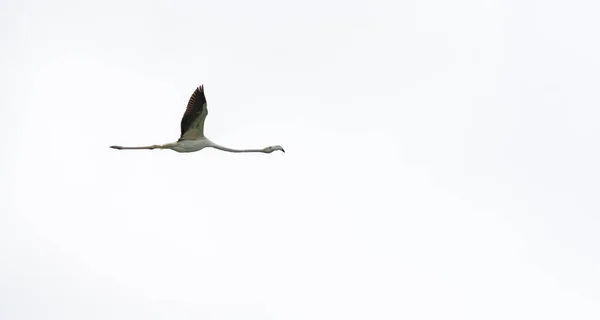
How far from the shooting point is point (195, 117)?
305 feet

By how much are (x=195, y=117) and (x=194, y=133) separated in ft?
3.52

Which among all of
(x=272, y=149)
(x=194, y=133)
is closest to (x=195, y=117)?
(x=194, y=133)

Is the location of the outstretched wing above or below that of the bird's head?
above

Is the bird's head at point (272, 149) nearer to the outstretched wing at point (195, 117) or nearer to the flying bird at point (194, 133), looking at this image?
the flying bird at point (194, 133)

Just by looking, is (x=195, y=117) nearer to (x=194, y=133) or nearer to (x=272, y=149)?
(x=194, y=133)

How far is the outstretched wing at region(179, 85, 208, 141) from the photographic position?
303ft

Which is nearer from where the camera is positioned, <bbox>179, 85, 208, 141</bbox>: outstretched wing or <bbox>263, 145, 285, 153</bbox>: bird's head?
<bbox>179, 85, 208, 141</bbox>: outstretched wing

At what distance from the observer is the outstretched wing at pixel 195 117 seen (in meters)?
92.5

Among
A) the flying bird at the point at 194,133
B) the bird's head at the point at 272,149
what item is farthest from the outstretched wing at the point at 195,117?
the bird's head at the point at 272,149

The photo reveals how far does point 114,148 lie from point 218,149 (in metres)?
4.70

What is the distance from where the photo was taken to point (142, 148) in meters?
94.6

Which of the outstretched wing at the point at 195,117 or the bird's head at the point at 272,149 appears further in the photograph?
the bird's head at the point at 272,149

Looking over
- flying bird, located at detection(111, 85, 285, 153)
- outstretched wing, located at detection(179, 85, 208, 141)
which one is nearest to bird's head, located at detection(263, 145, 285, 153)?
flying bird, located at detection(111, 85, 285, 153)

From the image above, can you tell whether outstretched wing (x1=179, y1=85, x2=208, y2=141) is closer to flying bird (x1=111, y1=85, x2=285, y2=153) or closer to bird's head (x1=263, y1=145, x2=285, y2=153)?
flying bird (x1=111, y1=85, x2=285, y2=153)
